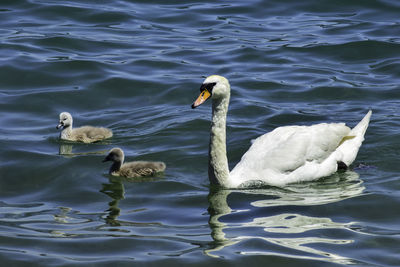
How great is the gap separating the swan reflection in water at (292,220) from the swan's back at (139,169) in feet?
3.02

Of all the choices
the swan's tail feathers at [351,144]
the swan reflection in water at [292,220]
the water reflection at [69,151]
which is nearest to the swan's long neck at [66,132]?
the water reflection at [69,151]

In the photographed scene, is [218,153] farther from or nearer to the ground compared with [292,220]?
farther from the ground

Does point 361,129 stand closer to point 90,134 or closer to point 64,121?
point 90,134

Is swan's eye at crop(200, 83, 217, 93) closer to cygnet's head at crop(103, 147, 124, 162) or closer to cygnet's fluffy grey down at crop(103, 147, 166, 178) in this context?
cygnet's fluffy grey down at crop(103, 147, 166, 178)

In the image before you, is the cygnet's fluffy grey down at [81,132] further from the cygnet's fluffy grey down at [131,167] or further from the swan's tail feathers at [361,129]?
the swan's tail feathers at [361,129]

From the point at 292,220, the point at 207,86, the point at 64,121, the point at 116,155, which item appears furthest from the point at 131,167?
the point at 292,220

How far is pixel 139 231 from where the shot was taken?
30.0ft

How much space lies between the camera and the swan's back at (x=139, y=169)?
11.1 metres

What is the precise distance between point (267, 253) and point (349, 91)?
728cm

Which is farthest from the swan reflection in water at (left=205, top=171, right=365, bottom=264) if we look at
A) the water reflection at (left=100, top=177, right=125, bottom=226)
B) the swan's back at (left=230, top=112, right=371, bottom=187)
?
the water reflection at (left=100, top=177, right=125, bottom=226)

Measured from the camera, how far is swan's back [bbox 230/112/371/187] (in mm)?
10914

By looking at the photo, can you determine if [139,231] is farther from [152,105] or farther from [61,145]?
[152,105]

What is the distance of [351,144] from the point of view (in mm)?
11992

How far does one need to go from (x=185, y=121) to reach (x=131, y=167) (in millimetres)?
2610
